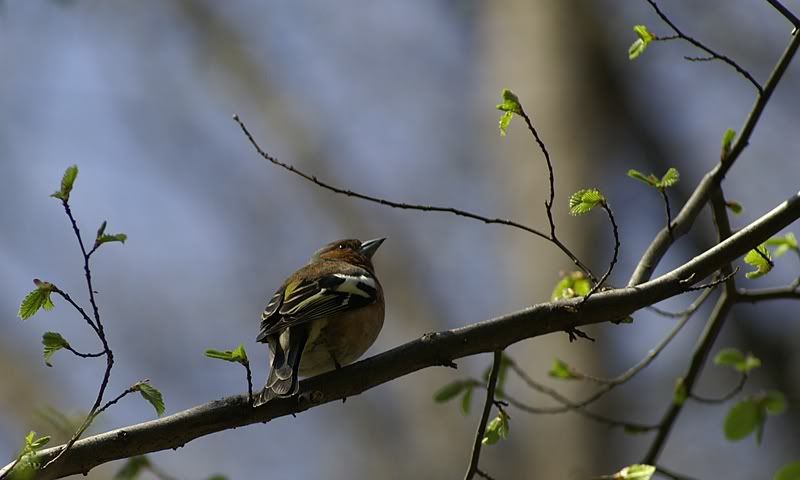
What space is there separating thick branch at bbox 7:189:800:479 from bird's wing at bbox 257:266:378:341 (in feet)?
3.30

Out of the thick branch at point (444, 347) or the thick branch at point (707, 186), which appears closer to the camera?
the thick branch at point (444, 347)

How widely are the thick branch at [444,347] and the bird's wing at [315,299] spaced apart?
101cm

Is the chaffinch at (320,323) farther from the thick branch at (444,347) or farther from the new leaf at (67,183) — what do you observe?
the new leaf at (67,183)

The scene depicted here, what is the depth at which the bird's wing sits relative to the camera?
185 inches

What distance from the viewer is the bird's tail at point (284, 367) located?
12.1 ft

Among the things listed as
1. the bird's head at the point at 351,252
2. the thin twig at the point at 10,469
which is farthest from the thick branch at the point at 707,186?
the bird's head at the point at 351,252

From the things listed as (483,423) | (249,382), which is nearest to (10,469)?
(249,382)

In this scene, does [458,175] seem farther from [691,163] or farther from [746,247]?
[746,247]

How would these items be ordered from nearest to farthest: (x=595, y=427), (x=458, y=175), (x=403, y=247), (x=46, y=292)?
(x=46, y=292), (x=595, y=427), (x=403, y=247), (x=458, y=175)

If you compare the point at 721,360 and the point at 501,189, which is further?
the point at 501,189

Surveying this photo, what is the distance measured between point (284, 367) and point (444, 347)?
3.10ft

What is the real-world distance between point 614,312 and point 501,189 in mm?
7747

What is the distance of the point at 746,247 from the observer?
3.47 metres

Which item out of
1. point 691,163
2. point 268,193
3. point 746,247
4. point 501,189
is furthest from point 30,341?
point 746,247
